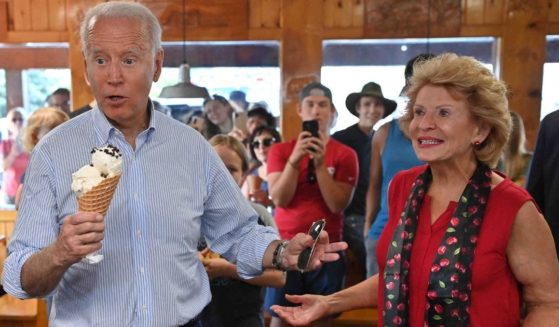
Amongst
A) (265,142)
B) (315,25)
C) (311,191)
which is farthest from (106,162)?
(315,25)

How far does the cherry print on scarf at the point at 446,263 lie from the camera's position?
1.55 metres

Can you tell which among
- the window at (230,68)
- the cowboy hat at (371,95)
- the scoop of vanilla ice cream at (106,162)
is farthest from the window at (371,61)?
the scoop of vanilla ice cream at (106,162)

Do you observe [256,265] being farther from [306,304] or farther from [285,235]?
[285,235]

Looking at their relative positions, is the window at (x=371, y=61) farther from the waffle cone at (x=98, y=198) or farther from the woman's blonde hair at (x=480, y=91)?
the waffle cone at (x=98, y=198)

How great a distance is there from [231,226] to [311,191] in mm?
1491

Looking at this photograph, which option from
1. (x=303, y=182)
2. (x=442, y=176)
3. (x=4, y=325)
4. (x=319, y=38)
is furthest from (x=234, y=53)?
(x=442, y=176)

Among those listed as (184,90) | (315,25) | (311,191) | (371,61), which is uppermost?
(315,25)

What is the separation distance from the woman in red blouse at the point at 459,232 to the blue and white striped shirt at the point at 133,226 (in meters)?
0.37

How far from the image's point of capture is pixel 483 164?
1714 millimetres

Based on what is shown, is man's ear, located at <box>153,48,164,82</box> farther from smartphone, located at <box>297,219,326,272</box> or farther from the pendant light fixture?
the pendant light fixture

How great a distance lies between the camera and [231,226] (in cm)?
168

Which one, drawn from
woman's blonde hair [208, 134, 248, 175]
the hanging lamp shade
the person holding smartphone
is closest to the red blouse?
woman's blonde hair [208, 134, 248, 175]

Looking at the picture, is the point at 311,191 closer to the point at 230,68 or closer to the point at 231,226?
the point at 231,226

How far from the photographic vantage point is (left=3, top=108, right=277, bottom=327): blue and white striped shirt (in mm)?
1378
